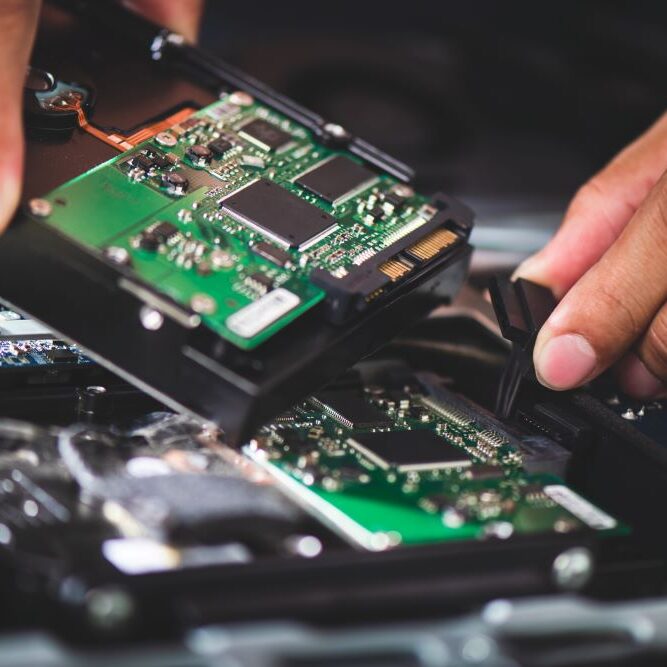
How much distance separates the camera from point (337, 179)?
2.27 metres

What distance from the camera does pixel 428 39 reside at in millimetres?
4227

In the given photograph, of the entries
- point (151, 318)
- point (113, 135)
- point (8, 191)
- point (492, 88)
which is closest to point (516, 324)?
point (151, 318)

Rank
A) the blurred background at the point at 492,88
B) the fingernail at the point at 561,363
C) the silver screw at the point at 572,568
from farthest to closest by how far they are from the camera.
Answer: the blurred background at the point at 492,88 < the fingernail at the point at 561,363 < the silver screw at the point at 572,568

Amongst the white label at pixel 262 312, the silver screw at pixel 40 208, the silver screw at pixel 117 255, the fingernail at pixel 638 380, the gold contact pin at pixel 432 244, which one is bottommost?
the fingernail at pixel 638 380

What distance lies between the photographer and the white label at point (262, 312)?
71.1 inches

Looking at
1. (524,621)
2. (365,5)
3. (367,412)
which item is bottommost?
(365,5)

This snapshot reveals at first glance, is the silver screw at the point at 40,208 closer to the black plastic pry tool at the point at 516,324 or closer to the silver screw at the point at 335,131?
the silver screw at the point at 335,131

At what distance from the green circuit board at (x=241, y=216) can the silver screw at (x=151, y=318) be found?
0.13ft

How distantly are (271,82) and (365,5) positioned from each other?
1457 mm

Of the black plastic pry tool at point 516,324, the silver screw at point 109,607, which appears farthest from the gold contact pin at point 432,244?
the silver screw at point 109,607

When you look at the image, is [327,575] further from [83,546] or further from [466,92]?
[466,92]

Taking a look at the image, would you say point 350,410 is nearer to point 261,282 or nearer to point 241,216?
point 261,282

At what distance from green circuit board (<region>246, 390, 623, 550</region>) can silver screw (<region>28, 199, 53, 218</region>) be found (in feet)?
1.64

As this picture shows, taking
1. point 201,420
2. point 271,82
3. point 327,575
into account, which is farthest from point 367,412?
point 271,82
